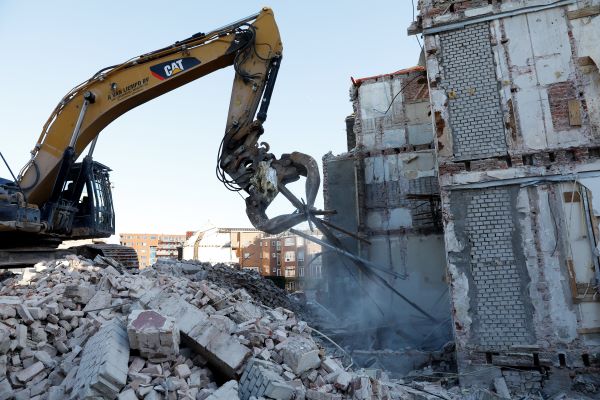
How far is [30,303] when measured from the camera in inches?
236

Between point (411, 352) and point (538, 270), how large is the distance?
118 inches

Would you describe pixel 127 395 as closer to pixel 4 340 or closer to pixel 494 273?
pixel 4 340

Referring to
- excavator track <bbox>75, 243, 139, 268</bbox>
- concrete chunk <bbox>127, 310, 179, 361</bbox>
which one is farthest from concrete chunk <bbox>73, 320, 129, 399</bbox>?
excavator track <bbox>75, 243, 139, 268</bbox>

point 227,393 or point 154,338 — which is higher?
point 154,338

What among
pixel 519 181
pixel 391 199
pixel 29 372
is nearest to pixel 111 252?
pixel 29 372

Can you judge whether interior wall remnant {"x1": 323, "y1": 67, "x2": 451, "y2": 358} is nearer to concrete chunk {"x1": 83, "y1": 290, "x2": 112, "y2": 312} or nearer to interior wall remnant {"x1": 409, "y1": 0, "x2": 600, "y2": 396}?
interior wall remnant {"x1": 409, "y1": 0, "x2": 600, "y2": 396}

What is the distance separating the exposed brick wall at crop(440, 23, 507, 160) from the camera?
26.9 feet

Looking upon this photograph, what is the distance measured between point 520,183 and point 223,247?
31.6 metres

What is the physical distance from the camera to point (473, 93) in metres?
8.41

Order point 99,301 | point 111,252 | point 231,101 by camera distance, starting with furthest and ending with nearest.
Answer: point 111,252
point 231,101
point 99,301

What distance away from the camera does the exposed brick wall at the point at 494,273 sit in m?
7.63

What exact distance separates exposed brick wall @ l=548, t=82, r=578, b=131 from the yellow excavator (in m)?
4.55

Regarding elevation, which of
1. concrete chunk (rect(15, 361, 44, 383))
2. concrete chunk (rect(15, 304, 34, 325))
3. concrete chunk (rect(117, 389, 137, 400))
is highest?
concrete chunk (rect(15, 304, 34, 325))

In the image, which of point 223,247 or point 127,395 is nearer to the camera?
point 127,395
